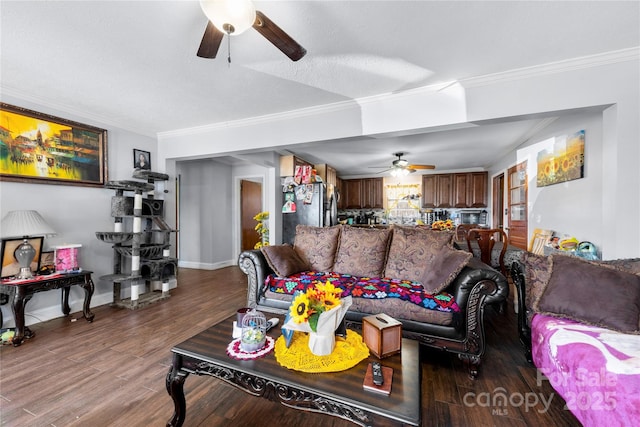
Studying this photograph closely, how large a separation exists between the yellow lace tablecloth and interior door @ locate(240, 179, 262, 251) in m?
4.86

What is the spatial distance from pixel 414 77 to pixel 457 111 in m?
0.53

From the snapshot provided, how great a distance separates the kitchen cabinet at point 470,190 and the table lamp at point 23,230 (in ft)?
23.4

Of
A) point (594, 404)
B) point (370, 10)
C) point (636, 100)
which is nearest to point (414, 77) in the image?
point (370, 10)

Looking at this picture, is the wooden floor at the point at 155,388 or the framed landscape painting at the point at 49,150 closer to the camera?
the wooden floor at the point at 155,388

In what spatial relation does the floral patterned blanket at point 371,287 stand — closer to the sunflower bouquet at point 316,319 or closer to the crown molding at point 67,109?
the sunflower bouquet at point 316,319

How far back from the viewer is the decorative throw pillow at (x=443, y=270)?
6.57 ft

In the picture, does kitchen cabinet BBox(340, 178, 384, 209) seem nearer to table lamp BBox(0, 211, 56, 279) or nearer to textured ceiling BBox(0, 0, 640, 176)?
textured ceiling BBox(0, 0, 640, 176)

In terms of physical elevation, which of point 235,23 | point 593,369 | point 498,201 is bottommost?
point 593,369

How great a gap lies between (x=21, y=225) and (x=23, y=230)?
54 millimetres

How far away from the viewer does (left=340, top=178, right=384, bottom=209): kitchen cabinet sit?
7.03 metres

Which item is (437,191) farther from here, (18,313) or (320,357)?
(18,313)

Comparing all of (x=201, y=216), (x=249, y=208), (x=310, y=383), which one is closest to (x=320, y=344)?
(x=310, y=383)

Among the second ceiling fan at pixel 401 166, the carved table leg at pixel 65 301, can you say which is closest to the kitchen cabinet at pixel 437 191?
the second ceiling fan at pixel 401 166

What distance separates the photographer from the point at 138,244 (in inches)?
128
